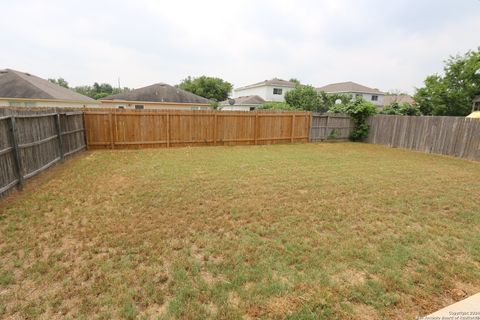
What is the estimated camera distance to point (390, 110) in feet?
55.9

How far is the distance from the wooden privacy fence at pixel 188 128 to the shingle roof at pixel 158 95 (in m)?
10.9

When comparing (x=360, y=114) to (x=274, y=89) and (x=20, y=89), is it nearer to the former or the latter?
(x=274, y=89)

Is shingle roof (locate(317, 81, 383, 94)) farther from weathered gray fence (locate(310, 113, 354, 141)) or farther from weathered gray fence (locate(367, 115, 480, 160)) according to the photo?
weathered gray fence (locate(367, 115, 480, 160))

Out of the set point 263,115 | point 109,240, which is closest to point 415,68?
point 263,115

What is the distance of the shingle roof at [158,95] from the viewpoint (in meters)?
20.5

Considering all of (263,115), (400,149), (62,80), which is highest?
(62,80)

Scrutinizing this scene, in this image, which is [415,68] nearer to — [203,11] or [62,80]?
[203,11]

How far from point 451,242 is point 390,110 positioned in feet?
54.4

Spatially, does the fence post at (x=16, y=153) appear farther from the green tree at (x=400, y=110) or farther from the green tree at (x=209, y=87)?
the green tree at (x=209, y=87)

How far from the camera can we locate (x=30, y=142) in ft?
18.2

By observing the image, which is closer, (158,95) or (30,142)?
(30,142)

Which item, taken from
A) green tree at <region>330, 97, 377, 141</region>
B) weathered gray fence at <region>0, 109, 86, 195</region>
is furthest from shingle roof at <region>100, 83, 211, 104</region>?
green tree at <region>330, 97, 377, 141</region>

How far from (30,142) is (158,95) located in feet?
54.2

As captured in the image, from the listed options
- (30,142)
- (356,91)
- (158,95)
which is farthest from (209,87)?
(30,142)
